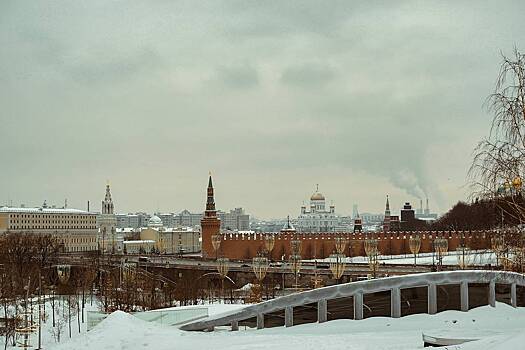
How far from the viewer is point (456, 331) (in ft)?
43.8

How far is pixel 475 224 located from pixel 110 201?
80.9 meters

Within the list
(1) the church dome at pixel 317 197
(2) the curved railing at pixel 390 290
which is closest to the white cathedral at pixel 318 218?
(1) the church dome at pixel 317 197

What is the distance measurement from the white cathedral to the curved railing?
400ft

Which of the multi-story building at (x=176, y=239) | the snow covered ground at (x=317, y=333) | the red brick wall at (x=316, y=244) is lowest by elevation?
the multi-story building at (x=176, y=239)

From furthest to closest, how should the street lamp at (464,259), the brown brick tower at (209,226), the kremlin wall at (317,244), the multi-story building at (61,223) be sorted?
the multi-story building at (61,223) → the brown brick tower at (209,226) → the kremlin wall at (317,244) → the street lamp at (464,259)

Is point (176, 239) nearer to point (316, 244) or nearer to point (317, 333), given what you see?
point (316, 244)

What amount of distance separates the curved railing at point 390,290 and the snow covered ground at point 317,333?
0.30 m

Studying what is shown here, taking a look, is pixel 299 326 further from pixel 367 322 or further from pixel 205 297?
pixel 205 297

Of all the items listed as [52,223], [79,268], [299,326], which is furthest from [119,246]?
[299,326]

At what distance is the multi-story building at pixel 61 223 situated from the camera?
4441 inches

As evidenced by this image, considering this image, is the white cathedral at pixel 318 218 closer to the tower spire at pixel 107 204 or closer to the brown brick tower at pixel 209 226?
the tower spire at pixel 107 204

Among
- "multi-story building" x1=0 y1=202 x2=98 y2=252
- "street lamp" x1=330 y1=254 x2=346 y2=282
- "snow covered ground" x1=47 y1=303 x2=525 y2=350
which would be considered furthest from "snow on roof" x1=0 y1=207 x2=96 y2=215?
"snow covered ground" x1=47 y1=303 x2=525 y2=350

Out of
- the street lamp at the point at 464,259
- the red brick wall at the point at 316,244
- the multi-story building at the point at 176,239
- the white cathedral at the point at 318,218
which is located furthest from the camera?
the white cathedral at the point at 318,218

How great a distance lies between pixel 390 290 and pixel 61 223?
361ft
